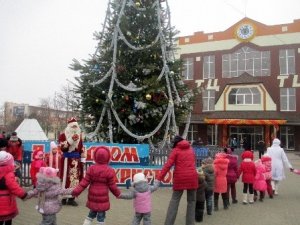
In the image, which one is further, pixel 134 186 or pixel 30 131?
pixel 30 131

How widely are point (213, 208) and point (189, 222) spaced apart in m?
2.36

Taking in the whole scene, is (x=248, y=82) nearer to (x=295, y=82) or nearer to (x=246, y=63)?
(x=246, y=63)

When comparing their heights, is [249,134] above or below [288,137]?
above

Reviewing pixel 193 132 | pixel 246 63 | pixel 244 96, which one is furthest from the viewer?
pixel 193 132

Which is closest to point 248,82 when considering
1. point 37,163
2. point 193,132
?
point 193,132

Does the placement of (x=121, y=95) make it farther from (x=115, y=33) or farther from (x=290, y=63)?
(x=290, y=63)

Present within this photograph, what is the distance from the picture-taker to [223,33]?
4166 cm

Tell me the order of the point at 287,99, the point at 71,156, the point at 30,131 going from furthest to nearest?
the point at 287,99, the point at 30,131, the point at 71,156

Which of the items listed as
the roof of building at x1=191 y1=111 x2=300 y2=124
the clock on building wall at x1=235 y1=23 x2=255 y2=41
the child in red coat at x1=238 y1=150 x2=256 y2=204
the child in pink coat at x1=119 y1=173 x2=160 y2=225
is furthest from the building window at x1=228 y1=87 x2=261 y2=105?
the child in pink coat at x1=119 y1=173 x2=160 y2=225

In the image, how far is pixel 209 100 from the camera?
1667 inches

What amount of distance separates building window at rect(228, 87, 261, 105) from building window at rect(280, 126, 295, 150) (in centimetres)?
381

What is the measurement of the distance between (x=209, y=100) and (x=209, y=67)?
366 centimetres

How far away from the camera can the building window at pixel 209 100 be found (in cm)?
4215

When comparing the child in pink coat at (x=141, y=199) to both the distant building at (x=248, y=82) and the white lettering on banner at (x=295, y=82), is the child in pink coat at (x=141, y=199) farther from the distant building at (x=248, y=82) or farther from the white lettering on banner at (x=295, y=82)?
the white lettering on banner at (x=295, y=82)
